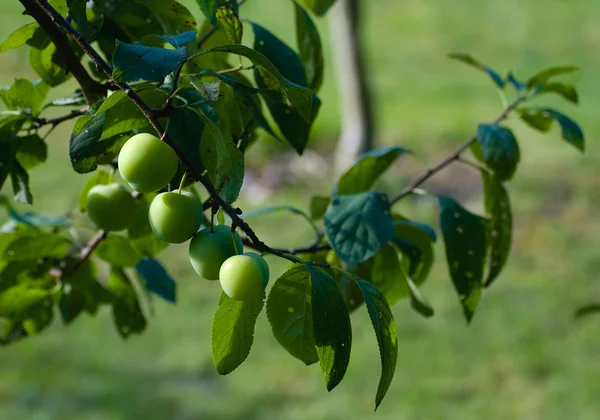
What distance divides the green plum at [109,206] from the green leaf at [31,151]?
0.12 metres

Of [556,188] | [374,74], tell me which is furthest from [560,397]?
[374,74]

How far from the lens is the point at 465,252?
77cm

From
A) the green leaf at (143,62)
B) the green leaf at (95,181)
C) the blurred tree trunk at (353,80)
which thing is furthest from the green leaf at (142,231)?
the blurred tree trunk at (353,80)

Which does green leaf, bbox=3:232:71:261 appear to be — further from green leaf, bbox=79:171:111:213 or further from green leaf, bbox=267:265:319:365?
green leaf, bbox=267:265:319:365

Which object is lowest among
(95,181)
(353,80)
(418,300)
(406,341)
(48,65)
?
(406,341)

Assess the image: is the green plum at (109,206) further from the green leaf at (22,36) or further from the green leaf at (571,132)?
the green leaf at (571,132)

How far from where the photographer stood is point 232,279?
489 mm

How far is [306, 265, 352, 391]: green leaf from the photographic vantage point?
0.51m

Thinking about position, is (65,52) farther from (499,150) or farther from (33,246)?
(499,150)

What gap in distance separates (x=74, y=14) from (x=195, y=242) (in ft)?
0.63

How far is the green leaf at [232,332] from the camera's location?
0.53 metres

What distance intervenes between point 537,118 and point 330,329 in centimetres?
52

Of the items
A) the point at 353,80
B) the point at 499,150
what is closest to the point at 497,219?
the point at 499,150

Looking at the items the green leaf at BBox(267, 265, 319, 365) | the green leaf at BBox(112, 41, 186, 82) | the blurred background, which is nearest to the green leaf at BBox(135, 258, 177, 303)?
the green leaf at BBox(267, 265, 319, 365)
